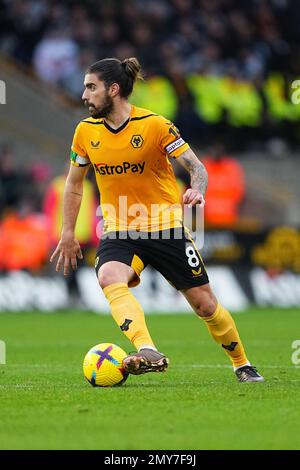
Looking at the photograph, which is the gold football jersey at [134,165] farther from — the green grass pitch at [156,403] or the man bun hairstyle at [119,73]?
the green grass pitch at [156,403]

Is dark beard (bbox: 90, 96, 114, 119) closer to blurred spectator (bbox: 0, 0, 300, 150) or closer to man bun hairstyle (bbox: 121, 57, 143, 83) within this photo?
man bun hairstyle (bbox: 121, 57, 143, 83)

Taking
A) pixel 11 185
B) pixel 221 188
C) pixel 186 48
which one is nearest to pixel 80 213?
pixel 11 185

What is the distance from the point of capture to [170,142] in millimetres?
7988

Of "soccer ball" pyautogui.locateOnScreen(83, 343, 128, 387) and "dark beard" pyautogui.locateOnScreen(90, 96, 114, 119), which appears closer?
"soccer ball" pyautogui.locateOnScreen(83, 343, 128, 387)

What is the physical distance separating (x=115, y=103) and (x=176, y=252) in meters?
1.13

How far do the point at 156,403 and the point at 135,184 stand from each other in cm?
182

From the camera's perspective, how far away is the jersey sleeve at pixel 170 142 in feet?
26.2

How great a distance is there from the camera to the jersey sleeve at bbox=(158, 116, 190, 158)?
7973 mm

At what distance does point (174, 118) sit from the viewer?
70.3 feet

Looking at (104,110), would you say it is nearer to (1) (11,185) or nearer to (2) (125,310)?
(2) (125,310)

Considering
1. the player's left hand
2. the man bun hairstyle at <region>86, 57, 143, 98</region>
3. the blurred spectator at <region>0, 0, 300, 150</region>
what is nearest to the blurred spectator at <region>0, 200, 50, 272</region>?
the blurred spectator at <region>0, 0, 300, 150</region>

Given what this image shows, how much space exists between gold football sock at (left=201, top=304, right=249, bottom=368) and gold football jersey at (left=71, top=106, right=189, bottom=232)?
72cm

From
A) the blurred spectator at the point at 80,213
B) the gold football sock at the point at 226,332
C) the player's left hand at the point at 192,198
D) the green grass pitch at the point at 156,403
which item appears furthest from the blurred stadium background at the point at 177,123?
the player's left hand at the point at 192,198
